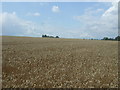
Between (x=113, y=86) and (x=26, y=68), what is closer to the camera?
(x=113, y=86)

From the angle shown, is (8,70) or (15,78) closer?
(15,78)

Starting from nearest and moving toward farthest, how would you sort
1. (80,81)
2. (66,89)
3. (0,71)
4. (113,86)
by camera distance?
(66,89) → (113,86) → (80,81) → (0,71)

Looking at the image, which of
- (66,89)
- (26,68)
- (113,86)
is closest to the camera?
(66,89)

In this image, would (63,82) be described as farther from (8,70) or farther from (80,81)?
(8,70)

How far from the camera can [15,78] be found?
10.6 metres

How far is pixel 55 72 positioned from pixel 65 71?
102 cm

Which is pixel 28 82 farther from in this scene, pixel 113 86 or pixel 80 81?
pixel 113 86

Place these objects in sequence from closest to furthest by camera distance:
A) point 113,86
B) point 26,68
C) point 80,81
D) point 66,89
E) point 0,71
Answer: point 66,89, point 113,86, point 80,81, point 0,71, point 26,68

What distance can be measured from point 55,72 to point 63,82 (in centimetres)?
237

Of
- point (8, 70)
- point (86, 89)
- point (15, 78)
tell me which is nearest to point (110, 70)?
point (86, 89)

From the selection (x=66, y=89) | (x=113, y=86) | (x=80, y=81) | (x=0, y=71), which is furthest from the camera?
(x=0, y=71)

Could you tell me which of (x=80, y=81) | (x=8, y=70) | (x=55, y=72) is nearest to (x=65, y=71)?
(x=55, y=72)

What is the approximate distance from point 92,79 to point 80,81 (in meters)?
1.18

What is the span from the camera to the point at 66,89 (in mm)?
8891
